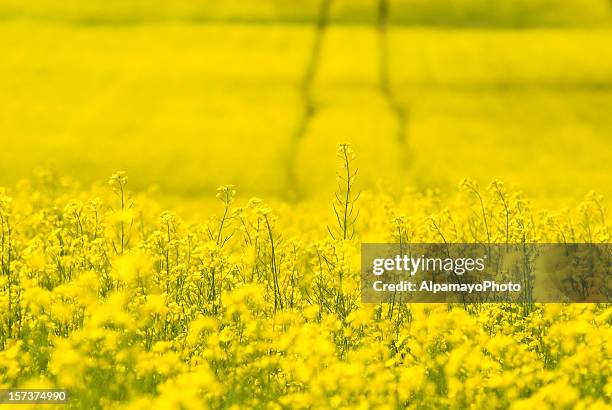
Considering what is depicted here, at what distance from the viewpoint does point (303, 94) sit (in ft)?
37.0

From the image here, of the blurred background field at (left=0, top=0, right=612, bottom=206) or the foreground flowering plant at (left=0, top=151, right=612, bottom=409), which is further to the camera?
the blurred background field at (left=0, top=0, right=612, bottom=206)

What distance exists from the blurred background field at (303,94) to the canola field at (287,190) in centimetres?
3

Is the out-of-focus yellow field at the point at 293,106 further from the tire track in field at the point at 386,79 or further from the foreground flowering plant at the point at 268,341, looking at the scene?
the foreground flowering plant at the point at 268,341

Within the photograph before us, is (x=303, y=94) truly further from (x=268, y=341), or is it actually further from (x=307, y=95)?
(x=268, y=341)

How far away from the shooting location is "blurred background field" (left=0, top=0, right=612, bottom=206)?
9914 millimetres

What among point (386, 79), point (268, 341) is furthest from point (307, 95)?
point (268, 341)

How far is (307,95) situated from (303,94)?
5cm

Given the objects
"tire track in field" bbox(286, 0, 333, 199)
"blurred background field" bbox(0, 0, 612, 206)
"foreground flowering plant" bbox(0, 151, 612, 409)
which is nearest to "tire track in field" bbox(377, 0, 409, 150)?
"blurred background field" bbox(0, 0, 612, 206)

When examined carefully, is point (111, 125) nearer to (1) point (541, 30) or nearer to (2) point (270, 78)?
(2) point (270, 78)

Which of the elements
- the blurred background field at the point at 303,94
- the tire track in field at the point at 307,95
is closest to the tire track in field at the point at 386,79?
the blurred background field at the point at 303,94

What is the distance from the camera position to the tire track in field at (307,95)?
31.9 feet

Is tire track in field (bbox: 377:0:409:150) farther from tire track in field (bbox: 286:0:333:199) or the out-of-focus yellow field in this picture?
tire track in field (bbox: 286:0:333:199)

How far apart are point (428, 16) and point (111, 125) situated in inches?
203

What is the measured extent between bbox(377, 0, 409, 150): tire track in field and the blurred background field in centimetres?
3
